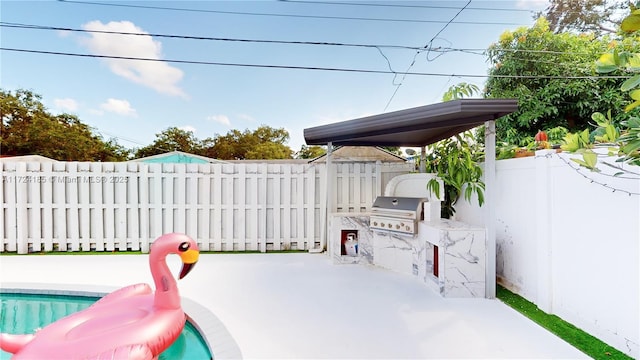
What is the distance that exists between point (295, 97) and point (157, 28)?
16.6 ft

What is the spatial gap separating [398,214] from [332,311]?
1.64 meters

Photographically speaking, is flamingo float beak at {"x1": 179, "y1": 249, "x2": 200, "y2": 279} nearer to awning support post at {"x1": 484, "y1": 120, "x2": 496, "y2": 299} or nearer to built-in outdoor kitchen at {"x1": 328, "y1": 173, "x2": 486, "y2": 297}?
built-in outdoor kitchen at {"x1": 328, "y1": 173, "x2": 486, "y2": 297}

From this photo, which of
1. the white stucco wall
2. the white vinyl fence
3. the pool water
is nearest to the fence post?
the white vinyl fence

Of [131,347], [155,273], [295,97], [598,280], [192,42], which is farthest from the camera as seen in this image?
[295,97]

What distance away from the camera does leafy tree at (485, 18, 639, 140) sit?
710cm

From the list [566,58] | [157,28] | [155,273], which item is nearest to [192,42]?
[157,28]

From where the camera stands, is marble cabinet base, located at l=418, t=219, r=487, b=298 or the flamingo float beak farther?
marble cabinet base, located at l=418, t=219, r=487, b=298

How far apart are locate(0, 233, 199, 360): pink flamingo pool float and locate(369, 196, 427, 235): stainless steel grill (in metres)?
2.58

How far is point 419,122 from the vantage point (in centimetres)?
314

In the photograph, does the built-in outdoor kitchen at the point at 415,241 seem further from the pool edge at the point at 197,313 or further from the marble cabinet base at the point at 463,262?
the pool edge at the point at 197,313

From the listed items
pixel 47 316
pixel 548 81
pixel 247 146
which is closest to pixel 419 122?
pixel 47 316

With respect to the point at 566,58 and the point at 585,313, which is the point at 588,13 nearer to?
the point at 566,58

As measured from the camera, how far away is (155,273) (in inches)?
75.3

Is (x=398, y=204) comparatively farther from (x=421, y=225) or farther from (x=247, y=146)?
(x=247, y=146)
